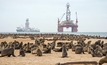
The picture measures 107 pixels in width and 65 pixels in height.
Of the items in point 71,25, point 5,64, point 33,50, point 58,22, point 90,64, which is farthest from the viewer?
point 58,22

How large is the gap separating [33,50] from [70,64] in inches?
361

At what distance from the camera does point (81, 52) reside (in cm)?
1712

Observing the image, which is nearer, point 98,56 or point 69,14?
point 98,56

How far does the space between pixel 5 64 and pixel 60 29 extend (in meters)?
131

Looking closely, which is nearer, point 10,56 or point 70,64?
point 70,64

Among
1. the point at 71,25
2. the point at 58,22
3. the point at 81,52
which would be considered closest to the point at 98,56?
the point at 81,52

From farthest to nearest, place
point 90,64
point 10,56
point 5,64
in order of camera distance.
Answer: point 10,56 → point 5,64 → point 90,64

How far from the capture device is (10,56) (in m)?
14.7

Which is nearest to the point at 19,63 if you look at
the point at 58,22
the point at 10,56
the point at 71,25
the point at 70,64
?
the point at 10,56

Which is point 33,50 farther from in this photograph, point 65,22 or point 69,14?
point 69,14

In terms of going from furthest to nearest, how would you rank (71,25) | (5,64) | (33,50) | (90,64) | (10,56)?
1. (71,25)
2. (33,50)
3. (10,56)
4. (5,64)
5. (90,64)

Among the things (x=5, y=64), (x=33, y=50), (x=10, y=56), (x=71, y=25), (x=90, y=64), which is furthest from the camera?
(x=71, y=25)

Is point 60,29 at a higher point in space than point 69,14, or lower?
lower

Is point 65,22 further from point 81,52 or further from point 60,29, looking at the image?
point 81,52
